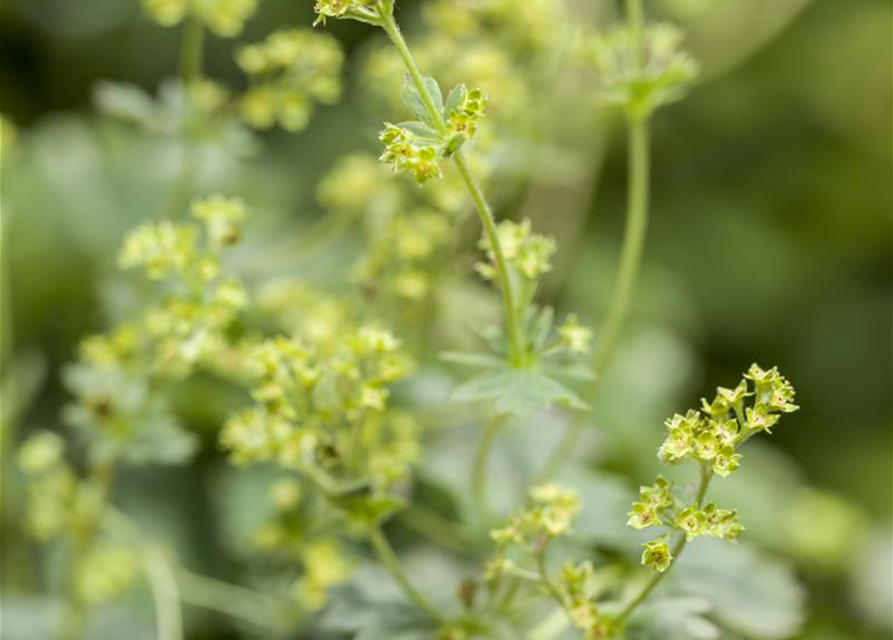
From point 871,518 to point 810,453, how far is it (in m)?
0.23

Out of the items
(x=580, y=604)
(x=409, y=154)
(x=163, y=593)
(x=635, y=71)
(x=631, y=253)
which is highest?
(x=635, y=71)

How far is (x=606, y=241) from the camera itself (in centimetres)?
322

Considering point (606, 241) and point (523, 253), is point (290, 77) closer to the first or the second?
point (523, 253)

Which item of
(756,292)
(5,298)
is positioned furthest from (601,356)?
(756,292)

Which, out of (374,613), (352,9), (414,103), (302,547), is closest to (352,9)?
(352,9)

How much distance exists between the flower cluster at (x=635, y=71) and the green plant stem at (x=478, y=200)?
34 cm

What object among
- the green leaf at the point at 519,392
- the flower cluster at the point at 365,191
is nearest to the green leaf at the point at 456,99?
the green leaf at the point at 519,392

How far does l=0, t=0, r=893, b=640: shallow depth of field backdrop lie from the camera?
206 centimetres

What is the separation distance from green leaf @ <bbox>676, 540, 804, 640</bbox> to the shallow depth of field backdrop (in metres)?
0.12

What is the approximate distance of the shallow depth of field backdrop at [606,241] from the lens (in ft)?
6.75

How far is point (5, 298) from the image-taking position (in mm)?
2250

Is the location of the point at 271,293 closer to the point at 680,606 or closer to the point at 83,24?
the point at 680,606

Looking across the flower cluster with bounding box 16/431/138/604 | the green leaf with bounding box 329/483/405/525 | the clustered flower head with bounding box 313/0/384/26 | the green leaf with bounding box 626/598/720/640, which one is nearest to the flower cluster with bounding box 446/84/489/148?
the clustered flower head with bounding box 313/0/384/26

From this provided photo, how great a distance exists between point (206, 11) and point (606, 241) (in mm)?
1827
